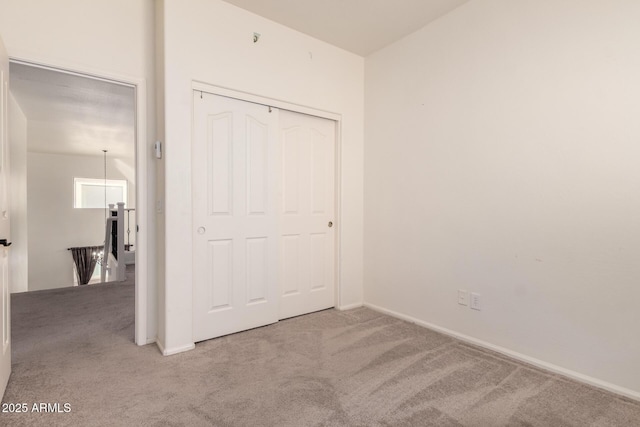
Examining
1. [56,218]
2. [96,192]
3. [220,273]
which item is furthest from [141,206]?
[96,192]

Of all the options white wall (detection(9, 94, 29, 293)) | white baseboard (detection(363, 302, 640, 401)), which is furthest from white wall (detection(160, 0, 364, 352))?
white wall (detection(9, 94, 29, 293))

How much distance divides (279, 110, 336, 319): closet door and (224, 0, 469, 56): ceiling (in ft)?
2.57

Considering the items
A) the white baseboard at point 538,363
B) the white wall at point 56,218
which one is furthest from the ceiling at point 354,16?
the white wall at point 56,218

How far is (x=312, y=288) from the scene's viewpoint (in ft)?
10.7

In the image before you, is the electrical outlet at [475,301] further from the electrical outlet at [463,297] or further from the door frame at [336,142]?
the door frame at [336,142]

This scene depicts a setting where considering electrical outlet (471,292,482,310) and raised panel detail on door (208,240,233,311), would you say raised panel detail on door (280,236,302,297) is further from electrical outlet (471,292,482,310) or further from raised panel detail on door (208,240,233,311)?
electrical outlet (471,292,482,310)

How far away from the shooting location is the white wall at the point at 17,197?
450cm

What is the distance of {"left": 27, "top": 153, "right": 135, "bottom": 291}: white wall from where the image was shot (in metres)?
7.60

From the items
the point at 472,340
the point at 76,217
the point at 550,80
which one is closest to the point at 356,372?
the point at 472,340

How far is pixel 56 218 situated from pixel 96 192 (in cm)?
109

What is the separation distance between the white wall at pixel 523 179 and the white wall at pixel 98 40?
6.97ft

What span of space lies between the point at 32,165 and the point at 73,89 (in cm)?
523

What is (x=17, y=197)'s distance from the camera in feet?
15.5

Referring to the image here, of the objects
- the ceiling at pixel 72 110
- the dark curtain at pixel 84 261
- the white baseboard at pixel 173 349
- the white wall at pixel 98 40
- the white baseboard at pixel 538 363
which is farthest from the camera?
the dark curtain at pixel 84 261
